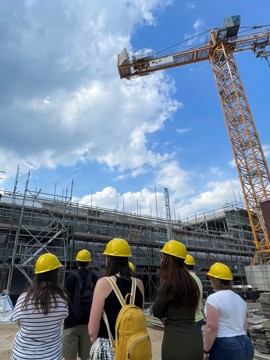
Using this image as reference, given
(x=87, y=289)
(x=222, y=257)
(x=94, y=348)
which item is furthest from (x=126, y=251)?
(x=222, y=257)

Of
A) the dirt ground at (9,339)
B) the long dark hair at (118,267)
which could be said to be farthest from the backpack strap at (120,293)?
the dirt ground at (9,339)

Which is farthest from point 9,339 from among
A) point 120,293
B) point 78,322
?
point 120,293

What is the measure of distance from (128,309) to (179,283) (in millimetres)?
498

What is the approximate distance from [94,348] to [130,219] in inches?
627

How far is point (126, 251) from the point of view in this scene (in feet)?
7.07

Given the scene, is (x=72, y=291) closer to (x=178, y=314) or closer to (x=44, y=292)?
(x=44, y=292)

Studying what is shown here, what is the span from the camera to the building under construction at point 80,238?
12211 millimetres

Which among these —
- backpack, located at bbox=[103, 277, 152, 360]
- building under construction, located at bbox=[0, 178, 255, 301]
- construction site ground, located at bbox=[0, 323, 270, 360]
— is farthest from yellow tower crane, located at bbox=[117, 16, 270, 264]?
backpack, located at bbox=[103, 277, 152, 360]

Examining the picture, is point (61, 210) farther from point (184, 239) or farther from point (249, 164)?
point (249, 164)

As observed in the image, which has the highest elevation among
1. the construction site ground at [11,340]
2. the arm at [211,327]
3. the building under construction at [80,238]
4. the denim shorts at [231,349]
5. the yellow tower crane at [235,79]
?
the yellow tower crane at [235,79]

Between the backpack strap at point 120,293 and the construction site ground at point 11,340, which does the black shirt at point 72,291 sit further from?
the construction site ground at point 11,340

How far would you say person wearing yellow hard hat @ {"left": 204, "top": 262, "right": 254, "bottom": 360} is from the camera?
2.28m

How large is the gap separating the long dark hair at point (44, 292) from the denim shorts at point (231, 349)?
1375mm

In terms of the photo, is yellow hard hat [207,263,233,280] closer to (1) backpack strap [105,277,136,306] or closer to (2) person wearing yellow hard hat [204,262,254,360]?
(2) person wearing yellow hard hat [204,262,254,360]
